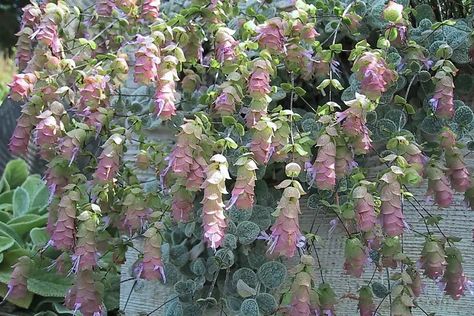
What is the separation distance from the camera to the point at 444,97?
46.0 inches

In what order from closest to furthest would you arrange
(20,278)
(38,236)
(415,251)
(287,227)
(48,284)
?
1. (287,227)
2. (20,278)
3. (415,251)
4. (48,284)
5. (38,236)

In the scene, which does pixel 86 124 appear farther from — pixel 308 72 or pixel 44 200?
pixel 44 200

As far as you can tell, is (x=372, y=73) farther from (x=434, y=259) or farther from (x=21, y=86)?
(x=21, y=86)

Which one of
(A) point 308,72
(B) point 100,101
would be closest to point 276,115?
(A) point 308,72

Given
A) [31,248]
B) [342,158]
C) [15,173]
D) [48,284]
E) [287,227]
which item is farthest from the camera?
[15,173]

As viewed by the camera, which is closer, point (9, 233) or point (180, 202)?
point (180, 202)

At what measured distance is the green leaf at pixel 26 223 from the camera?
221 cm

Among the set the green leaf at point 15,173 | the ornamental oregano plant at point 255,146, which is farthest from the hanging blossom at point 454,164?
the green leaf at point 15,173

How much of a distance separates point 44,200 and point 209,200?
167 centimetres

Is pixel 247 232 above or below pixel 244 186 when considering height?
below

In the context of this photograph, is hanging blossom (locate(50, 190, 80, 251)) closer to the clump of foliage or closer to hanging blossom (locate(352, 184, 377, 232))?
the clump of foliage

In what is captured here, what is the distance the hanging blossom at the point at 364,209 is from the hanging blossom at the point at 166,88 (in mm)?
313

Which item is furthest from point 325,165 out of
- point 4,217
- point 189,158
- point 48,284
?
point 4,217

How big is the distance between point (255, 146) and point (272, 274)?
295mm
